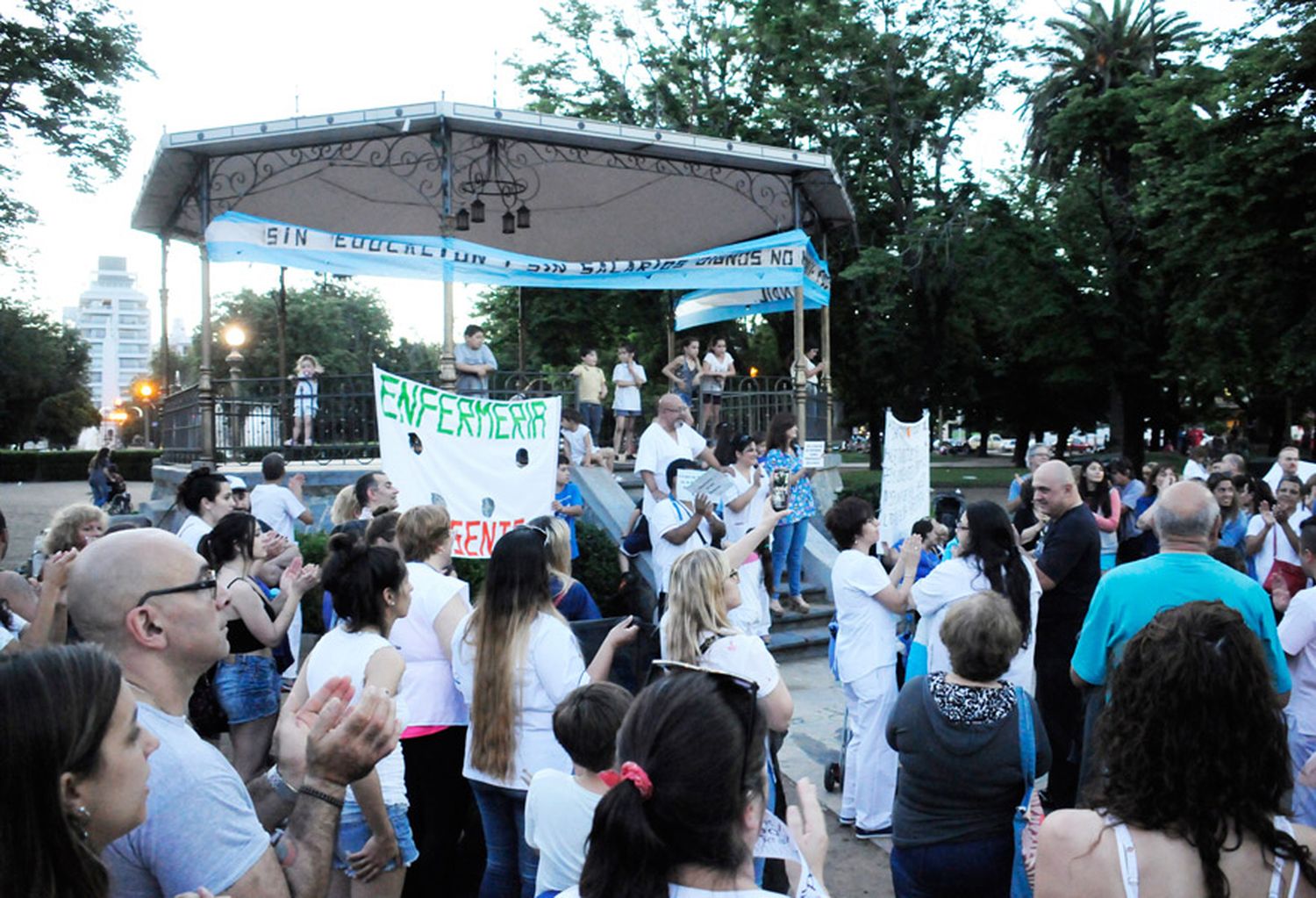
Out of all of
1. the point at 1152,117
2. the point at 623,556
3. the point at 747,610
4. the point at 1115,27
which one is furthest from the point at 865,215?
the point at 747,610

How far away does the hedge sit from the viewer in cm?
4291

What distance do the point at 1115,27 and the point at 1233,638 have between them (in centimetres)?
3795

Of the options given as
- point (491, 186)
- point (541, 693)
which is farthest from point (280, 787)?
point (491, 186)

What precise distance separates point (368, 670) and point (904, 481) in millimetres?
6232

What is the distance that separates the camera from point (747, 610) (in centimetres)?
698

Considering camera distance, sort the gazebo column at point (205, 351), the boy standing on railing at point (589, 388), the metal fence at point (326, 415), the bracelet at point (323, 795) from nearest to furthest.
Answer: the bracelet at point (323, 795) → the gazebo column at point (205, 351) → the metal fence at point (326, 415) → the boy standing on railing at point (589, 388)

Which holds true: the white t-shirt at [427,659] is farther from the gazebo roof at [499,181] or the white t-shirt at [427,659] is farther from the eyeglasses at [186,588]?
the gazebo roof at [499,181]

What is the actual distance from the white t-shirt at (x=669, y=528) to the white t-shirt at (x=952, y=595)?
261cm

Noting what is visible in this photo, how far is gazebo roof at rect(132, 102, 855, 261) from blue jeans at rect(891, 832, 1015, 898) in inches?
383

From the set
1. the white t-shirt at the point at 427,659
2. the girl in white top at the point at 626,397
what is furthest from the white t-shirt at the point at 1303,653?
the girl in white top at the point at 626,397

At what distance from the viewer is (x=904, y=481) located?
8953 mm

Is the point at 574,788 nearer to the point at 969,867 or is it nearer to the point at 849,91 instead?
the point at 969,867

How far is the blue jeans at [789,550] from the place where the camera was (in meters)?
10.6

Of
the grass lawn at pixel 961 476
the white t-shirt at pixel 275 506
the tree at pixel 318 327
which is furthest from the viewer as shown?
the tree at pixel 318 327
